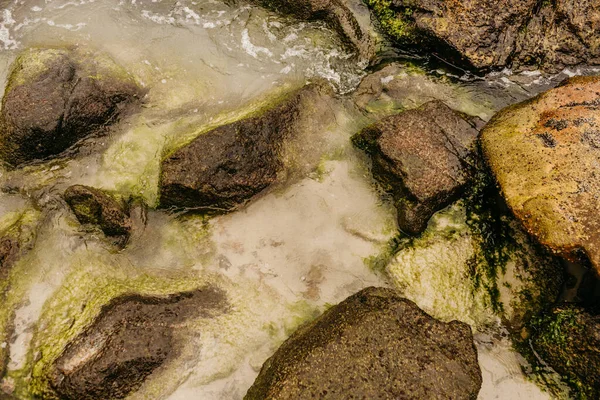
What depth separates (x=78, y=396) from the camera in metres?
3.45

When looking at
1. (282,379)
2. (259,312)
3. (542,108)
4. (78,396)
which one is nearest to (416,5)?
(542,108)

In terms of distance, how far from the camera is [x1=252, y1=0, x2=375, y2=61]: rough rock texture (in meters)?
5.05

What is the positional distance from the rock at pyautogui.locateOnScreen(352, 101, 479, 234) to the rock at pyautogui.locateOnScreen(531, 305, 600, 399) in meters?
1.36

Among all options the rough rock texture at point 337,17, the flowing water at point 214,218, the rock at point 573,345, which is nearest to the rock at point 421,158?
the flowing water at point 214,218

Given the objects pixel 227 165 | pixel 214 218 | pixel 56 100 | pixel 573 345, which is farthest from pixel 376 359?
pixel 56 100

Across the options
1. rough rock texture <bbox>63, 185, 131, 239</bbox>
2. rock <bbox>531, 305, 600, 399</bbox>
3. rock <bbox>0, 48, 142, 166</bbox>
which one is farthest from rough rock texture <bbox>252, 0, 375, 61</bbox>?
rock <bbox>531, 305, 600, 399</bbox>

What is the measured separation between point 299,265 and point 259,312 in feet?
1.81

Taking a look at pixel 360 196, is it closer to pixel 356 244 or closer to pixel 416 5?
pixel 356 244

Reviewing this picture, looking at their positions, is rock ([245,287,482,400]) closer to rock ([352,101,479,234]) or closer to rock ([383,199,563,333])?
rock ([383,199,563,333])

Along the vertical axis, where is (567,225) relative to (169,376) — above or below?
above

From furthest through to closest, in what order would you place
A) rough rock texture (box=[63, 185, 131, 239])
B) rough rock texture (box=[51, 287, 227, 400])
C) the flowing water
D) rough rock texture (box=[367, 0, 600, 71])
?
rough rock texture (box=[367, 0, 600, 71]) → rough rock texture (box=[63, 185, 131, 239]) → the flowing water → rough rock texture (box=[51, 287, 227, 400])

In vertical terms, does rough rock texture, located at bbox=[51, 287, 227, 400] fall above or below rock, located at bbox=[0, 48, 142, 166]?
below

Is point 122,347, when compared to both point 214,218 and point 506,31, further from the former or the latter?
point 506,31

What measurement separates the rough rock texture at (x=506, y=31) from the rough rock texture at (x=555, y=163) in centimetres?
69
